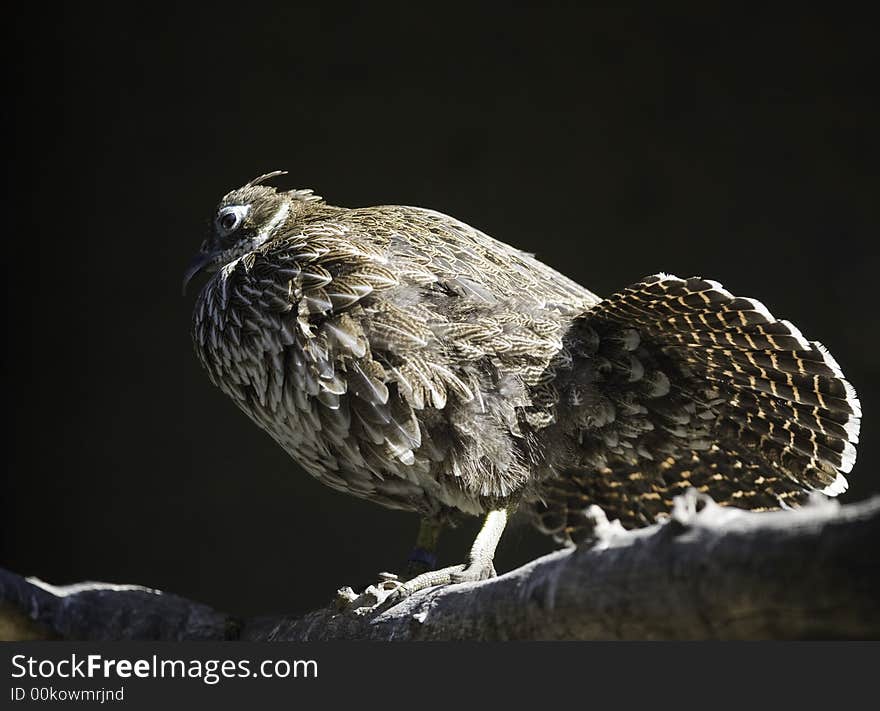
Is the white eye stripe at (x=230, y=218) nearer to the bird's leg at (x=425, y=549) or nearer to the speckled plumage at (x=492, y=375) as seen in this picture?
the speckled plumage at (x=492, y=375)

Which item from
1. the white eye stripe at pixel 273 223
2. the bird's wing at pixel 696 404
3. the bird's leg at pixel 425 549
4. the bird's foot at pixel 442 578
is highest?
the white eye stripe at pixel 273 223

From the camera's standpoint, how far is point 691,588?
1376 mm

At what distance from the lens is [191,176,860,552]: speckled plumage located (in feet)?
7.30

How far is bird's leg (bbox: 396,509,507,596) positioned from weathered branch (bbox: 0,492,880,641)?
203mm

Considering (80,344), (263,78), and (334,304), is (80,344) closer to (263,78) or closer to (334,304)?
(263,78)

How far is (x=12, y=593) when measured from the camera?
94.8 inches

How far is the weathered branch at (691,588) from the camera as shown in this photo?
123 centimetres

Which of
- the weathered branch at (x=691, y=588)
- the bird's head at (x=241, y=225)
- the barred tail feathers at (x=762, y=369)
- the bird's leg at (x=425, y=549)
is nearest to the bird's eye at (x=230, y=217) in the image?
the bird's head at (x=241, y=225)

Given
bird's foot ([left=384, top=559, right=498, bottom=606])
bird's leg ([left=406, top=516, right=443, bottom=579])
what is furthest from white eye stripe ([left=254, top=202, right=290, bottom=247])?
bird's foot ([left=384, top=559, right=498, bottom=606])

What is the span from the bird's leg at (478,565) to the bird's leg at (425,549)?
23 cm

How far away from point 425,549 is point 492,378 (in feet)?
1.91

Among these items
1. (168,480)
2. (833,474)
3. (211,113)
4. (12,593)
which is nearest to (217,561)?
(168,480)

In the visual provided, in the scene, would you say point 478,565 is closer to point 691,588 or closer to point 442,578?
point 442,578

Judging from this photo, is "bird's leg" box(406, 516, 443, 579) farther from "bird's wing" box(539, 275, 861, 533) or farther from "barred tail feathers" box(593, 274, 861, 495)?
"barred tail feathers" box(593, 274, 861, 495)
